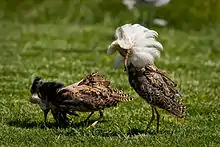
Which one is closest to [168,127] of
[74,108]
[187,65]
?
[74,108]

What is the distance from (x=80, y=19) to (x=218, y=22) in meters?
4.03

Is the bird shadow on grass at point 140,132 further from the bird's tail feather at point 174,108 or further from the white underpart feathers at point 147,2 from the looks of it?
the white underpart feathers at point 147,2

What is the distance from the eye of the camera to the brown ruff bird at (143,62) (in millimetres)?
7109

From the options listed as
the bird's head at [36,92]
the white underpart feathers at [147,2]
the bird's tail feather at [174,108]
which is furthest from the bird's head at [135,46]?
the white underpart feathers at [147,2]

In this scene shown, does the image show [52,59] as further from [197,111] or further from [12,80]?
[197,111]

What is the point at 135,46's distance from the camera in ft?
23.4

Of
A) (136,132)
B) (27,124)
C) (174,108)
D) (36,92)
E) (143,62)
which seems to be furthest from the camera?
(27,124)

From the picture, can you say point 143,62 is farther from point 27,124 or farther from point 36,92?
point 27,124

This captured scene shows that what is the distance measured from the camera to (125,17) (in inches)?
821

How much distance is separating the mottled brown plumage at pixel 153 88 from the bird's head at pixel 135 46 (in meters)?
0.12

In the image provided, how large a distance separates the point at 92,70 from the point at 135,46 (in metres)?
5.41

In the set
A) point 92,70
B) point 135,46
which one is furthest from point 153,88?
point 92,70

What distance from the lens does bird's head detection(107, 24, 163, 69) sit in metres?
7.09

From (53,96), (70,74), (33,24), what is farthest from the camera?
(33,24)
